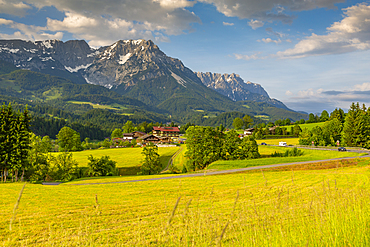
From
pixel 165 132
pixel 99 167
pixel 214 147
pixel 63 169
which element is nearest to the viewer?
pixel 63 169

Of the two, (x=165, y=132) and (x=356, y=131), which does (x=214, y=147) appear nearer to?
(x=356, y=131)

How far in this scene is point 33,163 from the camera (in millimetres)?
48125

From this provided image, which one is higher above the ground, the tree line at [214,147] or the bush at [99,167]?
the tree line at [214,147]

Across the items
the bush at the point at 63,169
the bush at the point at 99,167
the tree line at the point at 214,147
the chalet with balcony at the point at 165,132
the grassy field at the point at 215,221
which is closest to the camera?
the grassy field at the point at 215,221

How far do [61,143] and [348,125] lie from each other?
368 ft

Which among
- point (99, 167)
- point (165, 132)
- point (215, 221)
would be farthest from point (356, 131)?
point (165, 132)

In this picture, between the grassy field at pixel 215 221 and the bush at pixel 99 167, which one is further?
the bush at pixel 99 167

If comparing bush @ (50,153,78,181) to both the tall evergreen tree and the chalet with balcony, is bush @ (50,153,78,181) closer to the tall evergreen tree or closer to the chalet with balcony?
the tall evergreen tree

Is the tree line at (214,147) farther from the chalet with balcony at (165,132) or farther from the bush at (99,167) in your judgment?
the chalet with balcony at (165,132)

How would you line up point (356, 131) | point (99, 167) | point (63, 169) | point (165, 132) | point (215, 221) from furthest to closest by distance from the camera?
point (165, 132)
point (356, 131)
point (99, 167)
point (63, 169)
point (215, 221)

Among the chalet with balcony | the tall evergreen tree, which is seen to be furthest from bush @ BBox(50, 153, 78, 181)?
the chalet with balcony

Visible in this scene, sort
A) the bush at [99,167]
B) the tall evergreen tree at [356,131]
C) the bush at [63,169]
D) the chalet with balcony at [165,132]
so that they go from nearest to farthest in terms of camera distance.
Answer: the bush at [63,169] < the bush at [99,167] < the tall evergreen tree at [356,131] < the chalet with balcony at [165,132]

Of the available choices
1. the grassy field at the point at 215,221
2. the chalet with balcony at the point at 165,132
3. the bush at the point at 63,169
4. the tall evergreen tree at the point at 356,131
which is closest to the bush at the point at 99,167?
the bush at the point at 63,169

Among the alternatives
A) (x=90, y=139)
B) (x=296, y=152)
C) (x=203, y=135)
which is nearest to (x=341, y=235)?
(x=203, y=135)
